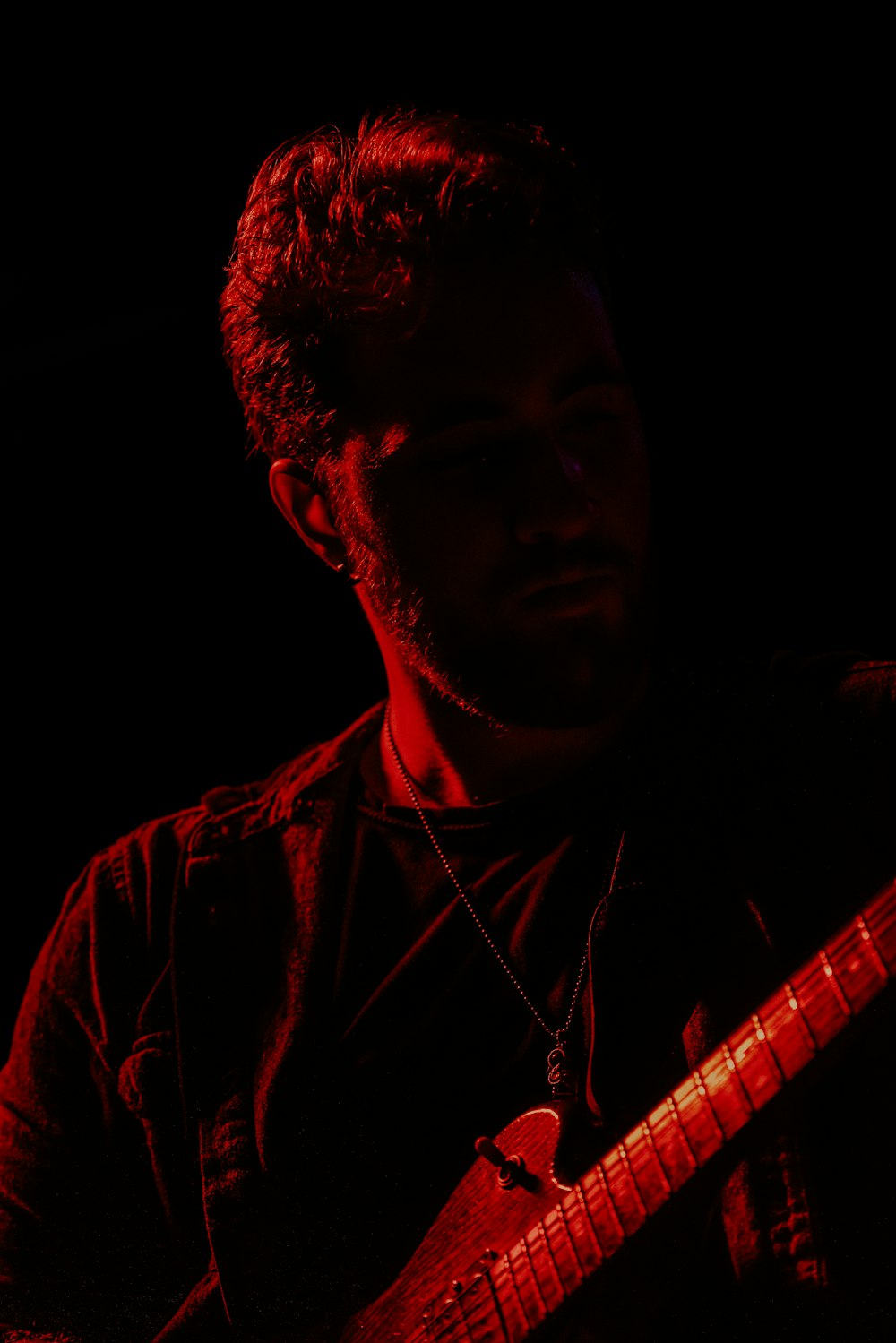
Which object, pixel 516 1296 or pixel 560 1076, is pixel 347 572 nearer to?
pixel 560 1076

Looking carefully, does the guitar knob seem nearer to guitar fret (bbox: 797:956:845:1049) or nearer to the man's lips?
guitar fret (bbox: 797:956:845:1049)

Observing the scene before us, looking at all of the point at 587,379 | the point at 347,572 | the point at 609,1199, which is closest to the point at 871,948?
the point at 609,1199

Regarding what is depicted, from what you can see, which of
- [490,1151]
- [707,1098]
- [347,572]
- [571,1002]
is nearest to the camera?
[707,1098]

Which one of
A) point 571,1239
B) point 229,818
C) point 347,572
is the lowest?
point 571,1239

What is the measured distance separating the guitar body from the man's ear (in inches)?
32.3

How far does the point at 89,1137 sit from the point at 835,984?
3.91ft

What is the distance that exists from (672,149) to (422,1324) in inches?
60.6

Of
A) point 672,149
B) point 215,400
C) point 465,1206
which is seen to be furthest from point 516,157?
point 465,1206

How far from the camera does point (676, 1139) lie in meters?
1.07

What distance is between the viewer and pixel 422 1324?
1293 mm

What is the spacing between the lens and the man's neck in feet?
4.85

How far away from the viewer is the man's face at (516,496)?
136cm

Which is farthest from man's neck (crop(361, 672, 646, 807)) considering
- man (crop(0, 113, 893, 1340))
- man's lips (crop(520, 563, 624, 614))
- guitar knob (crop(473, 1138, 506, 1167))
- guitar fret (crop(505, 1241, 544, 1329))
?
guitar fret (crop(505, 1241, 544, 1329))

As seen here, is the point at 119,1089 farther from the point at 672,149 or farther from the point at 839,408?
the point at 672,149
